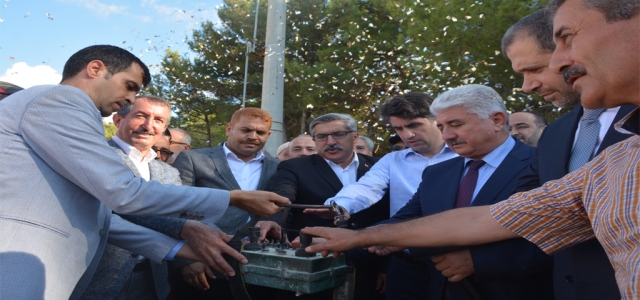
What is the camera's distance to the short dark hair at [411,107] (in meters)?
4.52

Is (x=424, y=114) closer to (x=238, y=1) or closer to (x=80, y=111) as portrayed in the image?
(x=80, y=111)

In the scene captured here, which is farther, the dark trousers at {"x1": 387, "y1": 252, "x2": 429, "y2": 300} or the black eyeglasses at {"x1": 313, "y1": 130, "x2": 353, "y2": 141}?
the black eyeglasses at {"x1": 313, "y1": 130, "x2": 353, "y2": 141}

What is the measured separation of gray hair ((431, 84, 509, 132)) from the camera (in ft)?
11.0

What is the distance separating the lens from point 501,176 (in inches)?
116

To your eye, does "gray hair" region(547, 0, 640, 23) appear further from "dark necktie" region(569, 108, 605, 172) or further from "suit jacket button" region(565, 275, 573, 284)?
"suit jacket button" region(565, 275, 573, 284)

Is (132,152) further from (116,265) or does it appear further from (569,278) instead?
(569,278)

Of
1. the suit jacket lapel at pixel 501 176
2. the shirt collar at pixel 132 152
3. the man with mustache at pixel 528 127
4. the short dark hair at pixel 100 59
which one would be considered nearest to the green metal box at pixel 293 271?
the suit jacket lapel at pixel 501 176

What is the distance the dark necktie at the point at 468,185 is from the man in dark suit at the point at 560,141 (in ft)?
1.35

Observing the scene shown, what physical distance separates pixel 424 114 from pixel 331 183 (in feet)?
3.66

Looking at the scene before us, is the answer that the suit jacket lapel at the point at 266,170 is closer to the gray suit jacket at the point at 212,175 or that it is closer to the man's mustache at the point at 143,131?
the gray suit jacket at the point at 212,175

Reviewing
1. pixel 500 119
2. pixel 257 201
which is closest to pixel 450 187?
pixel 500 119

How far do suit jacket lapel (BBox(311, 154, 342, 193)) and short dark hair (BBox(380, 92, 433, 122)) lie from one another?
819 mm

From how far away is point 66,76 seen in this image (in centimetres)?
303

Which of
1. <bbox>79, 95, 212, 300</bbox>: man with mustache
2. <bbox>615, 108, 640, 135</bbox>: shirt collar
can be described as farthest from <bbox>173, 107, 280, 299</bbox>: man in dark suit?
<bbox>615, 108, 640, 135</bbox>: shirt collar
